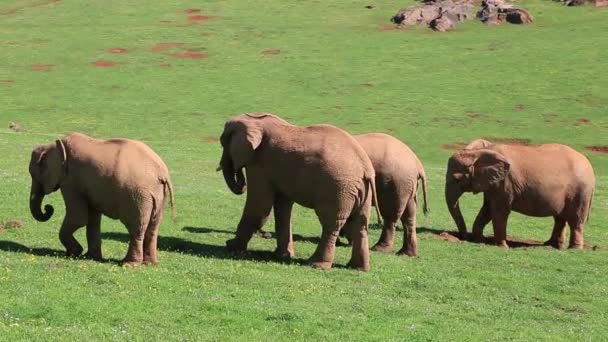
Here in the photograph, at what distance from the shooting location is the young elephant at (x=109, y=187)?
15.8 m

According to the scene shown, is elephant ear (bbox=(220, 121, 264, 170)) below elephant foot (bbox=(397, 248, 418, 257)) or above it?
above

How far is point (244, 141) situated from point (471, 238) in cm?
759

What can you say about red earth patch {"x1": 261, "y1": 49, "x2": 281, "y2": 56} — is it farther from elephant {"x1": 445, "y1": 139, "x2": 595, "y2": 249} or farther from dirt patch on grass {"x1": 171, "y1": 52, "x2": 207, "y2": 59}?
elephant {"x1": 445, "y1": 139, "x2": 595, "y2": 249}

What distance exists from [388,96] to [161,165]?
36.8 meters

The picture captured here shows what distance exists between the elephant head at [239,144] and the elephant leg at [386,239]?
→ 9.96ft

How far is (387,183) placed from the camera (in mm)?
Answer: 19672

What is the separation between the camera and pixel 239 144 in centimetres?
→ 1833

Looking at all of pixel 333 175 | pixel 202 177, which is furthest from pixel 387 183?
pixel 202 177

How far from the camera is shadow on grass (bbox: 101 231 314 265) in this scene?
1792 centimetres

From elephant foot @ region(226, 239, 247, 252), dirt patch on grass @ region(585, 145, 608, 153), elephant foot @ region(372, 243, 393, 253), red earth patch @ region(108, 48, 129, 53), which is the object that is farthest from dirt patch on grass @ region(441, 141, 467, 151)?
red earth patch @ region(108, 48, 129, 53)

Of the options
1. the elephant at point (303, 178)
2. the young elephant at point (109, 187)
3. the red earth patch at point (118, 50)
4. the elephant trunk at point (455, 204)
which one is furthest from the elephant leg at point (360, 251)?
the red earth patch at point (118, 50)

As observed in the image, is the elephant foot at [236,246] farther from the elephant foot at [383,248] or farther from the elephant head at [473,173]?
the elephant head at [473,173]

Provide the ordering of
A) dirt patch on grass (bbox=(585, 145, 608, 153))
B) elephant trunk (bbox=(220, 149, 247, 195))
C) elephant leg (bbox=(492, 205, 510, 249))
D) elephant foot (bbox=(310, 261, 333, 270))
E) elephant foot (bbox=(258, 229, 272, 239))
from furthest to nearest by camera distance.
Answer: dirt patch on grass (bbox=(585, 145, 608, 153)) → elephant leg (bbox=(492, 205, 510, 249)) → elephant foot (bbox=(258, 229, 272, 239)) → elephant trunk (bbox=(220, 149, 247, 195)) → elephant foot (bbox=(310, 261, 333, 270))

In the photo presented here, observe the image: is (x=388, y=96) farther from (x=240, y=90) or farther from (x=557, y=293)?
(x=557, y=293)
